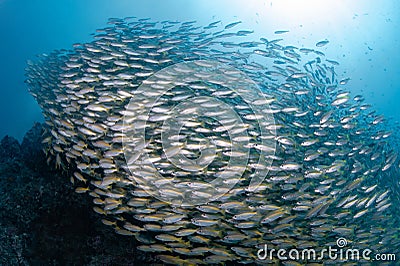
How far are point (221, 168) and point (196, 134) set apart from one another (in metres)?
0.87

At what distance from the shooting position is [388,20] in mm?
48094

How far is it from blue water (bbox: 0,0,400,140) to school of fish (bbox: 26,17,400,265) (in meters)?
33.7

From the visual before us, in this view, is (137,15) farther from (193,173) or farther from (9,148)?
(193,173)

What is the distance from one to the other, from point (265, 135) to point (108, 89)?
3.83 meters

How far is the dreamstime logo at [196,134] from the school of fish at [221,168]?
0.03 metres

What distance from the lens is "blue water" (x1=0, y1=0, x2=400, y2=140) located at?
4075cm

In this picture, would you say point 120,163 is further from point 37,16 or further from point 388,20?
point 388,20

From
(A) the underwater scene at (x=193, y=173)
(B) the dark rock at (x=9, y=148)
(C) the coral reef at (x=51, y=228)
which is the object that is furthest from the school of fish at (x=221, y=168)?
(B) the dark rock at (x=9, y=148)

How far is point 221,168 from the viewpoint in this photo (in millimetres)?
5289

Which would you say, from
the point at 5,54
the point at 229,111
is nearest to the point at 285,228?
the point at 229,111
